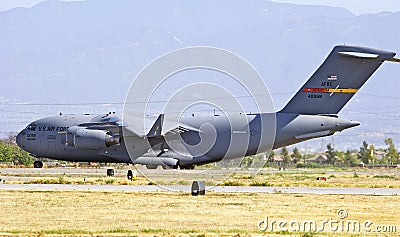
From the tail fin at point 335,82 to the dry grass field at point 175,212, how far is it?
566 inches

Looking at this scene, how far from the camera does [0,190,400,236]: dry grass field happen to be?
25.0 meters

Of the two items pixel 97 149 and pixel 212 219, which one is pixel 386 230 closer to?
pixel 212 219

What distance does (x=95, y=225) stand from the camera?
86.0 feet

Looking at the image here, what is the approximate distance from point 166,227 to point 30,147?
36.8 meters

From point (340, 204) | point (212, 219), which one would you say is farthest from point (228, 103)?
point (212, 219)

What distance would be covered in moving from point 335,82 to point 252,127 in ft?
18.6

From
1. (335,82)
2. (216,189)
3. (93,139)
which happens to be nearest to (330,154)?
(335,82)

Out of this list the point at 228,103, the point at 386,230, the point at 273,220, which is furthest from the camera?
the point at 228,103

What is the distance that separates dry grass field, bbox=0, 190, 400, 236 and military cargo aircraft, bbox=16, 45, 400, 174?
524 inches

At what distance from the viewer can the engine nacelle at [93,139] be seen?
180 ft

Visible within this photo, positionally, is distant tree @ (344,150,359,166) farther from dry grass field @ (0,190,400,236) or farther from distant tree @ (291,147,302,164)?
dry grass field @ (0,190,400,236)

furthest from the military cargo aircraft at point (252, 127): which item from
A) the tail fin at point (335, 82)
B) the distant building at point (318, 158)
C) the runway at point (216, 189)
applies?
the distant building at point (318, 158)

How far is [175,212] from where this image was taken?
3014 cm

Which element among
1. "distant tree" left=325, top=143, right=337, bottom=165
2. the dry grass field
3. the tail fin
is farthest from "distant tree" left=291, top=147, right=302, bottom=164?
the dry grass field
